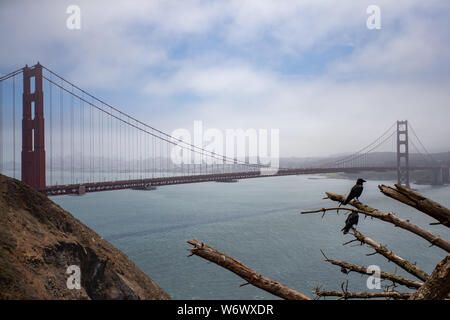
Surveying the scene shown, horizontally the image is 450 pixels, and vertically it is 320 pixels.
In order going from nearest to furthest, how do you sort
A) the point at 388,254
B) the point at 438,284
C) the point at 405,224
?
the point at 438,284 → the point at 405,224 → the point at 388,254

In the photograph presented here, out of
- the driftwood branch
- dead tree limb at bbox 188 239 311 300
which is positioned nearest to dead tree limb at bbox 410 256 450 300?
the driftwood branch

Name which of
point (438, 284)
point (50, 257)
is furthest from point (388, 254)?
point (50, 257)

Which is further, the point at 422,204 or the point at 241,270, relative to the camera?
the point at 241,270

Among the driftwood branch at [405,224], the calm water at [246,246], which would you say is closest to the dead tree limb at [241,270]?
the driftwood branch at [405,224]

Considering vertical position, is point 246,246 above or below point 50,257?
below

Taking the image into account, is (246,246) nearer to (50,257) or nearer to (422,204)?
(50,257)
